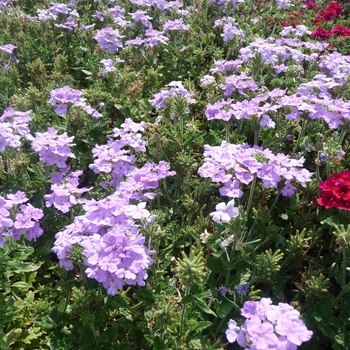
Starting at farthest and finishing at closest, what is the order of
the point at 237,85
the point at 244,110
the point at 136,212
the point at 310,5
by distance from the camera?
the point at 310,5
the point at 237,85
the point at 244,110
the point at 136,212

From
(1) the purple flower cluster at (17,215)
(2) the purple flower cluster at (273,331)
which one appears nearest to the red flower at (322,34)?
(1) the purple flower cluster at (17,215)

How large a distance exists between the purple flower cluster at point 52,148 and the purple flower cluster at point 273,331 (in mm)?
1710

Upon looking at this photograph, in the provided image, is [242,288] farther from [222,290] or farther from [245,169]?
[245,169]

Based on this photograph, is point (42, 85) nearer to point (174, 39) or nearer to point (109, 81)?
point (109, 81)

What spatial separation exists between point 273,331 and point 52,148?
74.3 inches

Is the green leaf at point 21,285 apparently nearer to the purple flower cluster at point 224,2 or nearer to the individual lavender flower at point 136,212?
the individual lavender flower at point 136,212

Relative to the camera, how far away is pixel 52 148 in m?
2.85

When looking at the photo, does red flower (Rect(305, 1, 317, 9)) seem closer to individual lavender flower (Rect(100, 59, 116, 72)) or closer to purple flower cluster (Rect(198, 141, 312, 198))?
individual lavender flower (Rect(100, 59, 116, 72))

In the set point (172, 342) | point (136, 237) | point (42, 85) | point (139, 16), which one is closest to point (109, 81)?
point (42, 85)

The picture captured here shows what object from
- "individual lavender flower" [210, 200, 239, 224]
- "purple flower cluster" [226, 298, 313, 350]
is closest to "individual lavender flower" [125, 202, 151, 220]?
"individual lavender flower" [210, 200, 239, 224]

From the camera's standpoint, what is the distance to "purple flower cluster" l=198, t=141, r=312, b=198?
2438 mm

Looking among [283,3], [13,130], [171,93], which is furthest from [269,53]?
[283,3]

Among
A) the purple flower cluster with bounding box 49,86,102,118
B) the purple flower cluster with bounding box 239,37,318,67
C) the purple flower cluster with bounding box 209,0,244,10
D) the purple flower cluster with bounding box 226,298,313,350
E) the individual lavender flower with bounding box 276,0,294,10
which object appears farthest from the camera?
the individual lavender flower with bounding box 276,0,294,10

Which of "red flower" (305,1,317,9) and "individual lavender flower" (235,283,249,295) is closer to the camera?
"individual lavender flower" (235,283,249,295)
